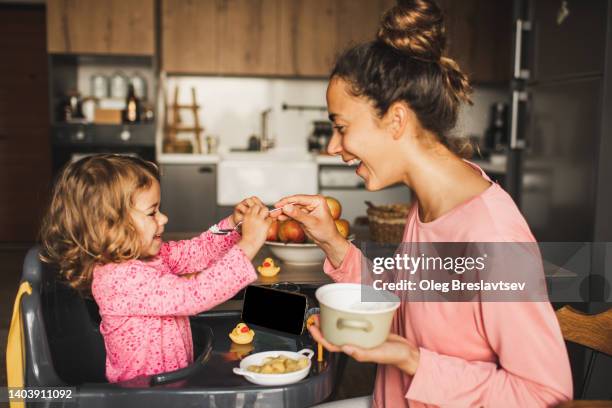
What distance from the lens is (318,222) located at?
1333 millimetres

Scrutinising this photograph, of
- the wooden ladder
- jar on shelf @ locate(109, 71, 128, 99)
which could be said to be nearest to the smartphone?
the wooden ladder

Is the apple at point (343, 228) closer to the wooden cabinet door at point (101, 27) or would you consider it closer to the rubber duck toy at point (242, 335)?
the rubber duck toy at point (242, 335)

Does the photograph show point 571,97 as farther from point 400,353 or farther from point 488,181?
point 400,353

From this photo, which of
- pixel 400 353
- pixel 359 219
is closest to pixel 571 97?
pixel 359 219

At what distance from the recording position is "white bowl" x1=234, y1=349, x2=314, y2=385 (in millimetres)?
1032

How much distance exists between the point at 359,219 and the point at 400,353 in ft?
6.27

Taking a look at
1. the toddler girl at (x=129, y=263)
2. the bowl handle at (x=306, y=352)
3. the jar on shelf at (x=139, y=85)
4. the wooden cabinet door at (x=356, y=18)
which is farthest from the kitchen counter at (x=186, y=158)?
the bowl handle at (x=306, y=352)

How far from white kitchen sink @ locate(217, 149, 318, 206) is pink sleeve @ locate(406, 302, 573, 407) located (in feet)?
12.4

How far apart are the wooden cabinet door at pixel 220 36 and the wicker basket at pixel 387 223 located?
3.19 m

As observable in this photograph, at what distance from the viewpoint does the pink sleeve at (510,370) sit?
0.84 metres

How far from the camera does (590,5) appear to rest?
2.77 m

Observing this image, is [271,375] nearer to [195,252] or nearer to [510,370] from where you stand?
[510,370]

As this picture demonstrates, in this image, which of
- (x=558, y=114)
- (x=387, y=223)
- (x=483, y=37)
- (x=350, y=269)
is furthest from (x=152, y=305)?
(x=483, y=37)

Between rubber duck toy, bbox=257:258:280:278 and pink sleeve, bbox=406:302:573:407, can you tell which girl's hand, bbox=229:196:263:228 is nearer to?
rubber duck toy, bbox=257:258:280:278
